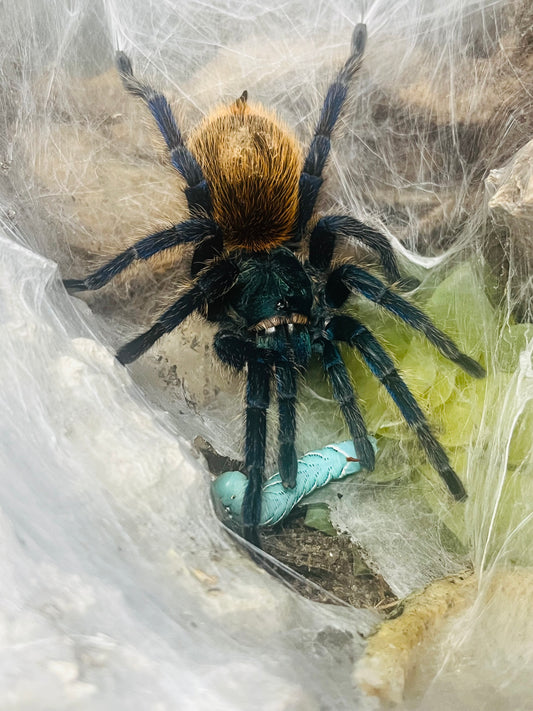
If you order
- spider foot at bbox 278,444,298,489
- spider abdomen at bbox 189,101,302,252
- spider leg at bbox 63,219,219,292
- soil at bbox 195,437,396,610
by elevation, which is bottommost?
soil at bbox 195,437,396,610

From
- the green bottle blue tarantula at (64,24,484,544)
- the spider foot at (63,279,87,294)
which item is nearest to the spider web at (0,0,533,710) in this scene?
the spider foot at (63,279,87,294)

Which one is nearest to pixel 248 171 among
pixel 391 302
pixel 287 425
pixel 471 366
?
pixel 391 302

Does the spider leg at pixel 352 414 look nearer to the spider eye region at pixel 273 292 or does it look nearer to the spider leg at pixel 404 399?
the spider leg at pixel 404 399

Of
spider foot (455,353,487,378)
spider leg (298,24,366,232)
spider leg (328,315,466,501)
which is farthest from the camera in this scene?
spider leg (298,24,366,232)

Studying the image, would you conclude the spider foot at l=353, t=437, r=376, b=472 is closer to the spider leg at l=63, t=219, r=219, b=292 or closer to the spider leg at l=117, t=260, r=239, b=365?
the spider leg at l=117, t=260, r=239, b=365

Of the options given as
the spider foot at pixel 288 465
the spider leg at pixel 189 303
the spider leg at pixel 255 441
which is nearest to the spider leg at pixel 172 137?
the spider leg at pixel 189 303

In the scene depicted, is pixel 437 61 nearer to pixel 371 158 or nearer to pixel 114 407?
pixel 371 158

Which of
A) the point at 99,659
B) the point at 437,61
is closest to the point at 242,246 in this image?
the point at 437,61
